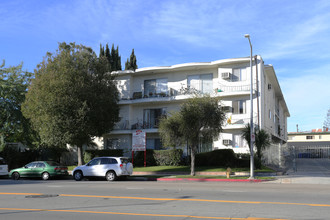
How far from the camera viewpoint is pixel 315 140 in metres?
67.9

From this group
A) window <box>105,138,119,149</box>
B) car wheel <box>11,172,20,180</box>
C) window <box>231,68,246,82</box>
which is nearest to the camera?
car wheel <box>11,172,20,180</box>

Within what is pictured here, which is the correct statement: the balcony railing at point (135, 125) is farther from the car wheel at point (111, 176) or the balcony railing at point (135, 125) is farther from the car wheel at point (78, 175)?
the car wheel at point (111, 176)

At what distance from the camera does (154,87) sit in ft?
113

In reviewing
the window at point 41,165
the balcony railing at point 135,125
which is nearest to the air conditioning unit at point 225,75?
the balcony railing at point 135,125

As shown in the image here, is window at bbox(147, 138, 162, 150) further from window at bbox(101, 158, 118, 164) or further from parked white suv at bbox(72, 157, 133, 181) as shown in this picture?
window at bbox(101, 158, 118, 164)

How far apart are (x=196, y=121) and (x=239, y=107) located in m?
9.41

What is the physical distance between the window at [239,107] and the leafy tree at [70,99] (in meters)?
11.2

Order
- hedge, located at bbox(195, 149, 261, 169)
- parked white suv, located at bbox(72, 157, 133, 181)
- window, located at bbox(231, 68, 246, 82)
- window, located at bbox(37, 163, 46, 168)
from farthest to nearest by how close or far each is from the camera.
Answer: window, located at bbox(231, 68, 246, 82)
hedge, located at bbox(195, 149, 261, 169)
window, located at bbox(37, 163, 46, 168)
parked white suv, located at bbox(72, 157, 133, 181)

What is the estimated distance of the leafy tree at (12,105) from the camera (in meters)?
32.2

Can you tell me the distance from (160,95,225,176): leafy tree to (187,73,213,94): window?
922 cm

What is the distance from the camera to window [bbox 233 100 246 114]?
98.1ft

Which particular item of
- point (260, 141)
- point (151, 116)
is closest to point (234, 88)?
point (260, 141)

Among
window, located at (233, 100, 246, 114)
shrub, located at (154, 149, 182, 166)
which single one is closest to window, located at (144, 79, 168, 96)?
shrub, located at (154, 149, 182, 166)

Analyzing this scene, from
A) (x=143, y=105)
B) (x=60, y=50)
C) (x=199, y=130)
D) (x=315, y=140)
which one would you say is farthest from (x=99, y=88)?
(x=315, y=140)
